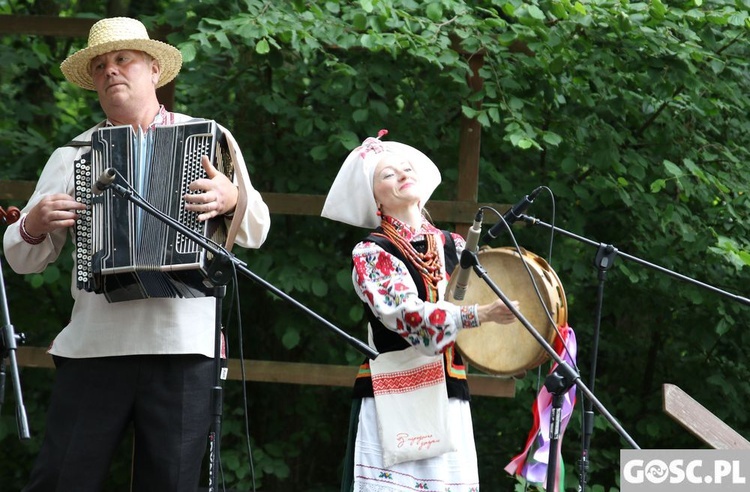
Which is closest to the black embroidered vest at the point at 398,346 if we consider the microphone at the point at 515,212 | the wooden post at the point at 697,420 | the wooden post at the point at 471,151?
the microphone at the point at 515,212

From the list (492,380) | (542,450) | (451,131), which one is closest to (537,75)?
(451,131)

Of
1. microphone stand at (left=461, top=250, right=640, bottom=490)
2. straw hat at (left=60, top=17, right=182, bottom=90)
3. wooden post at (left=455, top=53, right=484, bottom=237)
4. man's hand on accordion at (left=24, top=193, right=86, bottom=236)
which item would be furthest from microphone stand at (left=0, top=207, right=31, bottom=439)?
wooden post at (left=455, top=53, right=484, bottom=237)

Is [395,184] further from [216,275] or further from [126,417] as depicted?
[126,417]

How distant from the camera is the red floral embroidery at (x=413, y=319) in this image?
119 inches

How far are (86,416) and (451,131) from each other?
2.75m

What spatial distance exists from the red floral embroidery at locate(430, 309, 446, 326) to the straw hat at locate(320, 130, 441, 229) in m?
0.42

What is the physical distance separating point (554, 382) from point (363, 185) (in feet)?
2.80

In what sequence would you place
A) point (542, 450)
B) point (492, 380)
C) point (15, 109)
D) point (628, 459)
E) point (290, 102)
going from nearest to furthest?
point (628, 459)
point (542, 450)
point (492, 380)
point (290, 102)
point (15, 109)

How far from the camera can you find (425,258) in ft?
10.5

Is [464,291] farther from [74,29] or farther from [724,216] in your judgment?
[74,29]

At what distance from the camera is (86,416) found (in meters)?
3.01

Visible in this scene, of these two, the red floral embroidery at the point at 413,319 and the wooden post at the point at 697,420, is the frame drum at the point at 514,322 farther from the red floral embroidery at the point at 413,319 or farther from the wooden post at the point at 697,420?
the wooden post at the point at 697,420

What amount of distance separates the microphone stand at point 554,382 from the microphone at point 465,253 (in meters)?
0.02

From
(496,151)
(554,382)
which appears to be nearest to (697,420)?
(554,382)
